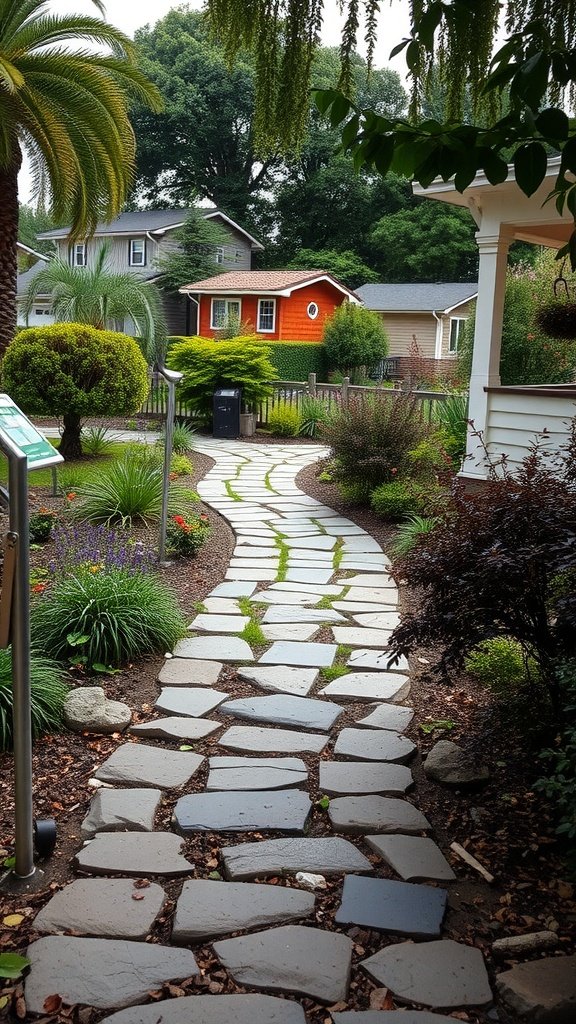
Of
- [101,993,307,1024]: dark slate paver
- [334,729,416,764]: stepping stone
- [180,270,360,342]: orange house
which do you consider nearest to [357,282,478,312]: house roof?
[180,270,360,342]: orange house

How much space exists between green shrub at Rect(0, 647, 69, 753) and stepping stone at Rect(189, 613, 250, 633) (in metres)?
1.26

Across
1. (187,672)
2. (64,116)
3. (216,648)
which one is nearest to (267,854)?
(187,672)

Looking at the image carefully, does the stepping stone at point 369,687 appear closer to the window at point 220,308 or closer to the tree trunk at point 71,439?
the tree trunk at point 71,439

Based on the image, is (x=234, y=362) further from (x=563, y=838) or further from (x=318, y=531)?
(x=563, y=838)

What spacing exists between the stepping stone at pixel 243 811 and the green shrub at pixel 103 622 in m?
1.43

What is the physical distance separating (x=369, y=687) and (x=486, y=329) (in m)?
5.30

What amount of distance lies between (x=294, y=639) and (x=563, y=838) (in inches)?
92.3

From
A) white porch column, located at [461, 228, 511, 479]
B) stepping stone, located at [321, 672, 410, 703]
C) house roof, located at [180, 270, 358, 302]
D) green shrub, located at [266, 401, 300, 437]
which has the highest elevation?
house roof, located at [180, 270, 358, 302]

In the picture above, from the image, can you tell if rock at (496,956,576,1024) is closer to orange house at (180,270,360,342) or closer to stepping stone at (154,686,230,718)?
stepping stone at (154,686,230,718)

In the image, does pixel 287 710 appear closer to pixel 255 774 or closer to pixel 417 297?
pixel 255 774

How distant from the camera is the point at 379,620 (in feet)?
17.8

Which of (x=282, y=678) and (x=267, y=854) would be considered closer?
(x=267, y=854)

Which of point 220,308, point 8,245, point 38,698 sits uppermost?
point 220,308

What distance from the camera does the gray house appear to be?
107 ft
